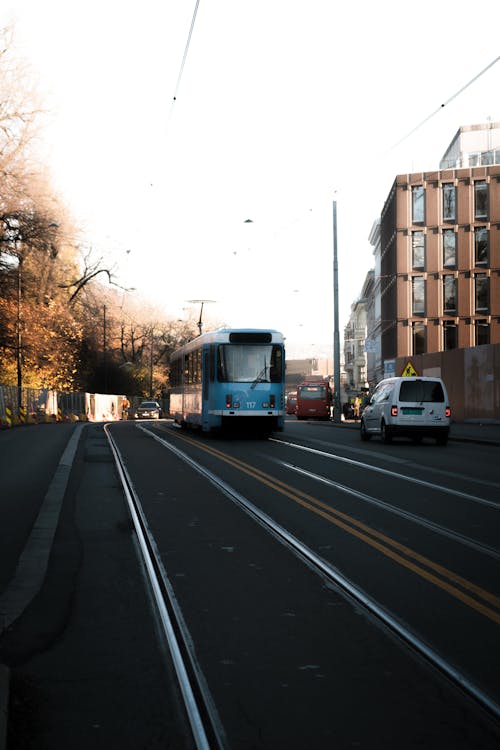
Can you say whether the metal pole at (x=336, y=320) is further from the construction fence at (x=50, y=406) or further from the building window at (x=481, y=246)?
the building window at (x=481, y=246)

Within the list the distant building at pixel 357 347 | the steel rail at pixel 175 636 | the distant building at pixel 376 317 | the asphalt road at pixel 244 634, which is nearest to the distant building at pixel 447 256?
the distant building at pixel 376 317

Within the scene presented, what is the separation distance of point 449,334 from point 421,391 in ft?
147

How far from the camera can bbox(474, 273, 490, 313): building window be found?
6744 cm

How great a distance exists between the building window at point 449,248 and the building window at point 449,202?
1.00 metres

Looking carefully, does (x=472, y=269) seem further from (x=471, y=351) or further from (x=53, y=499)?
(x=53, y=499)

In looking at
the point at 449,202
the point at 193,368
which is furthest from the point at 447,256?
the point at 193,368

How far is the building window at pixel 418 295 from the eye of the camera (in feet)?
230

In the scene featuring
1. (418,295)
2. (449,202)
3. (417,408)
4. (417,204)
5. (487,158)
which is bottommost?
(417,408)

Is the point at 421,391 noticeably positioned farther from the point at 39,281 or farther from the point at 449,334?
the point at 449,334

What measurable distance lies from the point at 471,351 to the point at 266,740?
38.0 metres

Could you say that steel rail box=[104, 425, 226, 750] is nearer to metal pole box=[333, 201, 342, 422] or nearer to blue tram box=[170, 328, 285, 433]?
blue tram box=[170, 328, 285, 433]

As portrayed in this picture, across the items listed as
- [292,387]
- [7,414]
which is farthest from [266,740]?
[292,387]

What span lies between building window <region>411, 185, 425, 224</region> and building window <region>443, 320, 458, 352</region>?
25.2 feet

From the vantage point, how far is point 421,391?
24984 millimetres
